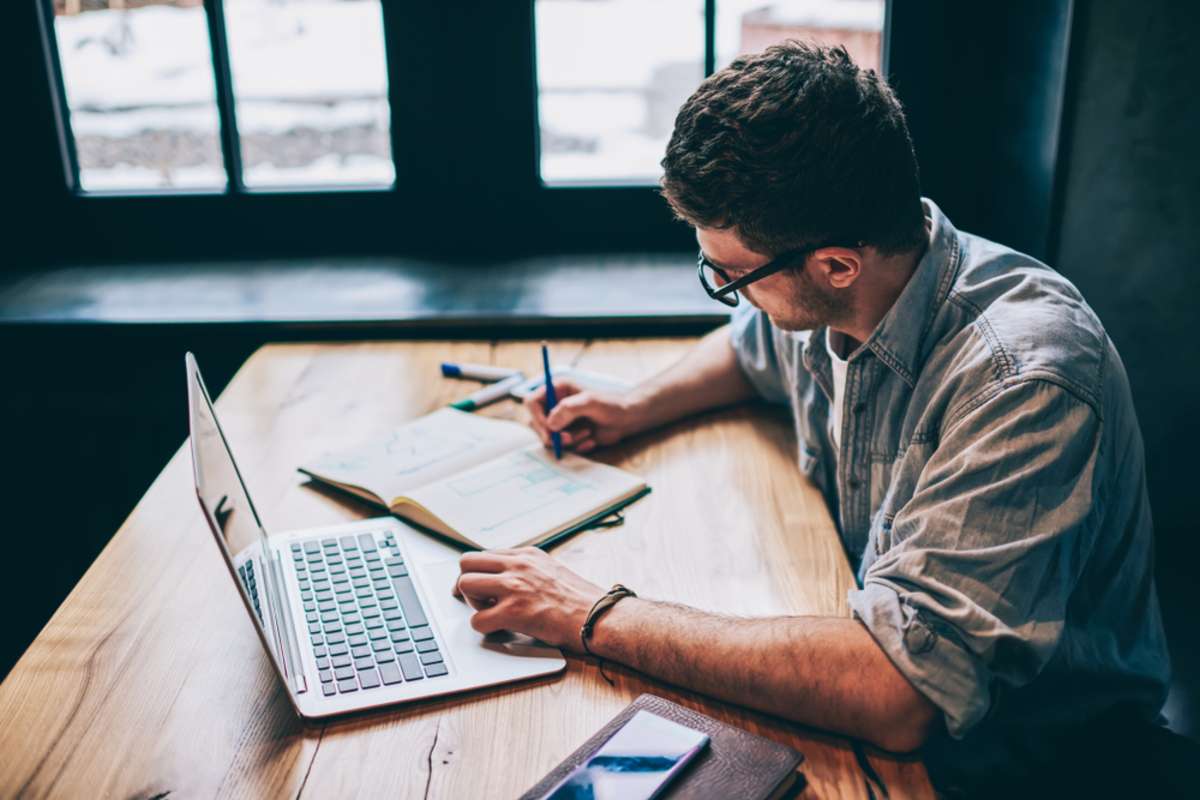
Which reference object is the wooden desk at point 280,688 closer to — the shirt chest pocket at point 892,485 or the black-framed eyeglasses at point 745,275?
the shirt chest pocket at point 892,485

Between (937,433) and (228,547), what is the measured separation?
27.7 inches

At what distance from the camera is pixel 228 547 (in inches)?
35.6

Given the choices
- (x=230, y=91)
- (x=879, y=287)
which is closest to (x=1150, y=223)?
(x=879, y=287)

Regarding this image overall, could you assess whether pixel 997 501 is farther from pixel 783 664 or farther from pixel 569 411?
pixel 569 411

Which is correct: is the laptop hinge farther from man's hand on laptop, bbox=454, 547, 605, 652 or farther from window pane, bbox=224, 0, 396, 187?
window pane, bbox=224, 0, 396, 187

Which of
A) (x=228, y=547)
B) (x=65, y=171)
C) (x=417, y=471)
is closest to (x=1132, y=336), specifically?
(x=417, y=471)

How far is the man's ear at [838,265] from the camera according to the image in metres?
1.18

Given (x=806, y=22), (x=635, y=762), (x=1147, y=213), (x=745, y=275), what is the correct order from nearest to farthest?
(x=635, y=762), (x=745, y=275), (x=1147, y=213), (x=806, y=22)

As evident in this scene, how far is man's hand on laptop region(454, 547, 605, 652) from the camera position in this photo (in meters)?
1.06

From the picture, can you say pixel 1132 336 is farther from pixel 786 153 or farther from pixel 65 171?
pixel 65 171

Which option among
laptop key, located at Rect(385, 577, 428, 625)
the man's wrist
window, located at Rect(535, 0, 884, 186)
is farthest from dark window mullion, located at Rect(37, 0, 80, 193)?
the man's wrist

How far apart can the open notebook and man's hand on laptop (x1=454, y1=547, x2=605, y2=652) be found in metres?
0.10

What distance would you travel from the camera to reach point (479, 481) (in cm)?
140

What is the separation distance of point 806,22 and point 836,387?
131 centimetres
